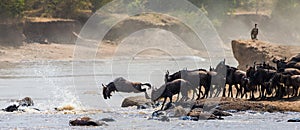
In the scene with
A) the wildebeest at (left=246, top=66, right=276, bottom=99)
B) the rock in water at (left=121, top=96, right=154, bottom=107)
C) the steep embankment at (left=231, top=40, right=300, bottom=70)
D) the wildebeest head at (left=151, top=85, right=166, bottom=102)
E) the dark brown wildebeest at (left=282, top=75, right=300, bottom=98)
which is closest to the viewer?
the wildebeest head at (left=151, top=85, right=166, bottom=102)

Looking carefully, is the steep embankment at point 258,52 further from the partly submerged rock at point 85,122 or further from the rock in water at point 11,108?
the partly submerged rock at point 85,122

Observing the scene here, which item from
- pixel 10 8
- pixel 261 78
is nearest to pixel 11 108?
pixel 261 78

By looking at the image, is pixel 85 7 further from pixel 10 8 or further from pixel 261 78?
pixel 261 78

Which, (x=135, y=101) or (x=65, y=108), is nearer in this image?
(x=65, y=108)

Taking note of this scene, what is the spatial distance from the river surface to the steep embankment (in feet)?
12.4

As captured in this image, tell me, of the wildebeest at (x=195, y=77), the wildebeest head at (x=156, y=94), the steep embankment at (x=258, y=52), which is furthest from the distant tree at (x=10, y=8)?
the wildebeest head at (x=156, y=94)

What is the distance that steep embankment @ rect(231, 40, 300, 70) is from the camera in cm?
3575

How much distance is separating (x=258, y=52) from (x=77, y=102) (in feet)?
29.7

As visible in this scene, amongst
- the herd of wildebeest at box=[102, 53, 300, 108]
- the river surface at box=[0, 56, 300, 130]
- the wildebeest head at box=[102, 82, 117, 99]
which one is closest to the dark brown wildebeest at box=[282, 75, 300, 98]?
the herd of wildebeest at box=[102, 53, 300, 108]

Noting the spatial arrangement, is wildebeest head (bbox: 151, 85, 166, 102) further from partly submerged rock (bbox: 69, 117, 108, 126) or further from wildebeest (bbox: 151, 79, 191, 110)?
partly submerged rock (bbox: 69, 117, 108, 126)

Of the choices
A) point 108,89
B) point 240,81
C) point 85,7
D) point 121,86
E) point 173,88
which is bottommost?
point 173,88

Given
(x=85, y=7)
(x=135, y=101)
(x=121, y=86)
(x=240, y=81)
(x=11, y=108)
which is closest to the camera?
(x=11, y=108)

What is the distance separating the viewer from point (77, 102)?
30.8 metres

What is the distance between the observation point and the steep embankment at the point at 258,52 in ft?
117
